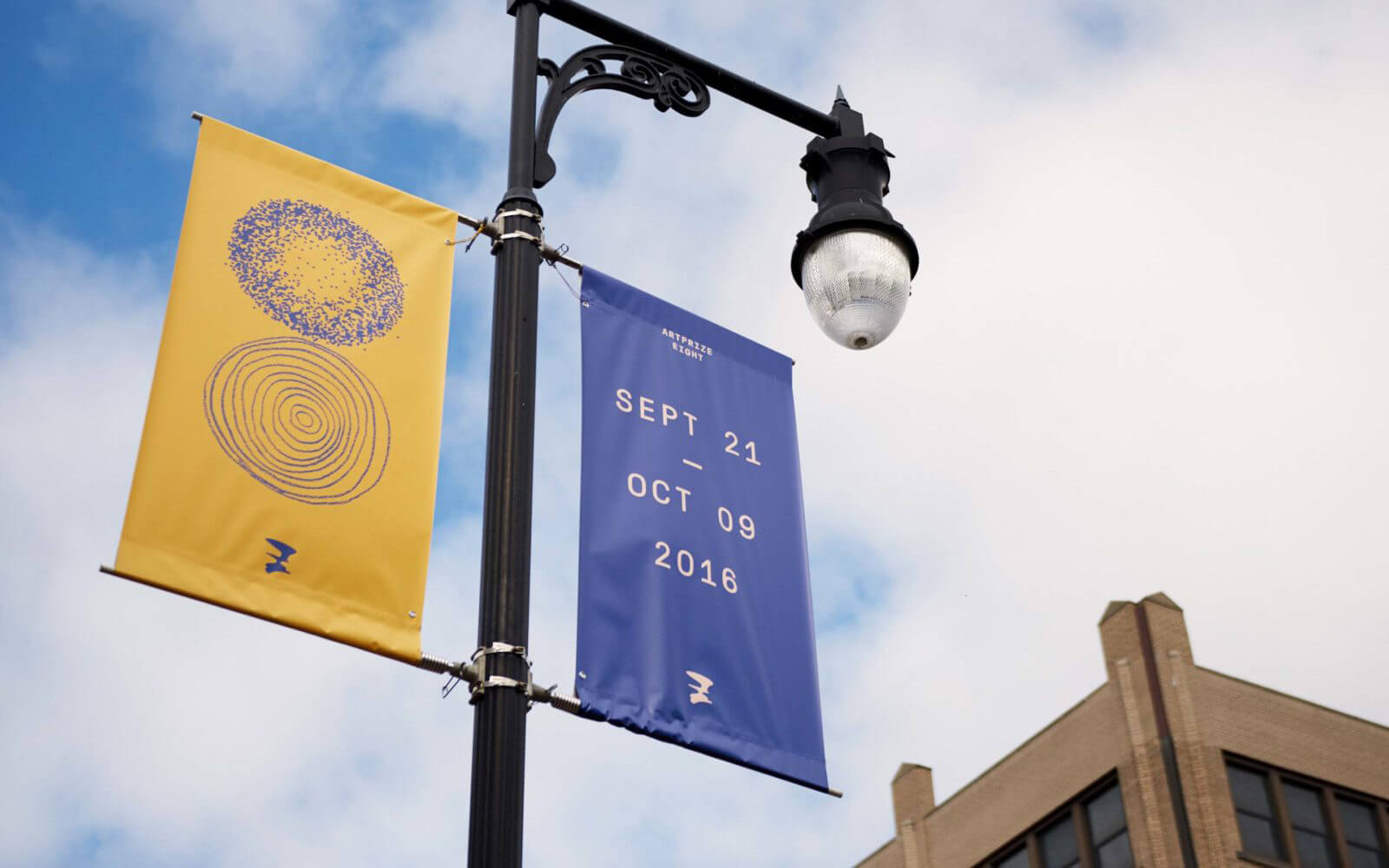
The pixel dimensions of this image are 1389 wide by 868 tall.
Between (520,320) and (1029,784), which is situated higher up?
(1029,784)

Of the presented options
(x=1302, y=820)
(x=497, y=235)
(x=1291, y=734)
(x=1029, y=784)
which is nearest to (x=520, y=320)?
(x=497, y=235)

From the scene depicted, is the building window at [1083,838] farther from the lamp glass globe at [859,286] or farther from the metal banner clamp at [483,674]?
the metal banner clamp at [483,674]

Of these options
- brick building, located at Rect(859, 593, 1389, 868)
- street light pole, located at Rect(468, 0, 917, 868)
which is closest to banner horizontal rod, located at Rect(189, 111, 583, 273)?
street light pole, located at Rect(468, 0, 917, 868)

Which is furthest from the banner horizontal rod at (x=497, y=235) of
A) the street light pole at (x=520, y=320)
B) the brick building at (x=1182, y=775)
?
the brick building at (x=1182, y=775)

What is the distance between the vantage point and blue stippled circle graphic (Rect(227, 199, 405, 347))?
666cm

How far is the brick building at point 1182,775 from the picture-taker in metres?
28.7

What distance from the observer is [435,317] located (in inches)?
275

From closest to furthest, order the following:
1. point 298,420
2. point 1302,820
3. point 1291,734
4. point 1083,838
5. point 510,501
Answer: point 510,501, point 298,420, point 1302,820, point 1291,734, point 1083,838

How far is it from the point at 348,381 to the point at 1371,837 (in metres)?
27.8

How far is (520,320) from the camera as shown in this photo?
21.8ft

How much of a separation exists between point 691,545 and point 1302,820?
25.4 metres

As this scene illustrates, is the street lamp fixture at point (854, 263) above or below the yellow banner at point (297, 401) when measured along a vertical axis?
above

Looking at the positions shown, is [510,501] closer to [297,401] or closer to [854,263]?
[297,401]

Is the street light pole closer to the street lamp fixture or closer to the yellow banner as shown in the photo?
the street lamp fixture
